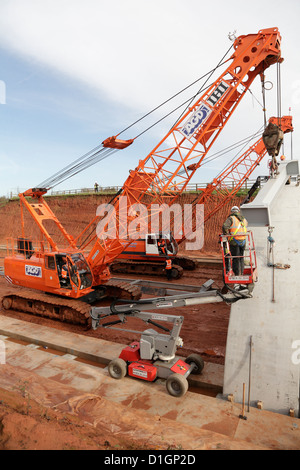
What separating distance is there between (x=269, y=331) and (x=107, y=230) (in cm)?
733

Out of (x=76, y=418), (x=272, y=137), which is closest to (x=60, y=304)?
(x=76, y=418)

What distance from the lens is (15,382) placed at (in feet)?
21.5

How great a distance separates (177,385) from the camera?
6.36 m

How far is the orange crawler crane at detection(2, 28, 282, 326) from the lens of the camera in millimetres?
10562

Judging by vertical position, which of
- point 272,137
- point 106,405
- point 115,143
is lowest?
point 106,405

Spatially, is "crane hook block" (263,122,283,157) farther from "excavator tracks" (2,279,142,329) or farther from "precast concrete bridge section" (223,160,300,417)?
"excavator tracks" (2,279,142,329)

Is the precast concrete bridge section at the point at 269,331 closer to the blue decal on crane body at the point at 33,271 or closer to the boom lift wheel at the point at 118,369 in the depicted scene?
the boom lift wheel at the point at 118,369

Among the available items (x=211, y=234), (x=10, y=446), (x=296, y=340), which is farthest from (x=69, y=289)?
(x=211, y=234)

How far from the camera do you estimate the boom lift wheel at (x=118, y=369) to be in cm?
703

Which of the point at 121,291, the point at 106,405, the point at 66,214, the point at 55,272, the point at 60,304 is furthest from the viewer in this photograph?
the point at 66,214

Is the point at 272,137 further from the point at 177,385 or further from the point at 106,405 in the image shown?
the point at 106,405

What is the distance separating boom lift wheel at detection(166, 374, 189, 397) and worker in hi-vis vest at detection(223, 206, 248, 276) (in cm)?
247

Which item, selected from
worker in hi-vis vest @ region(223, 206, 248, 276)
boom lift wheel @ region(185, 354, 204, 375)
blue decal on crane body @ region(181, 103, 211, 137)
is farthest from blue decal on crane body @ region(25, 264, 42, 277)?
worker in hi-vis vest @ region(223, 206, 248, 276)
